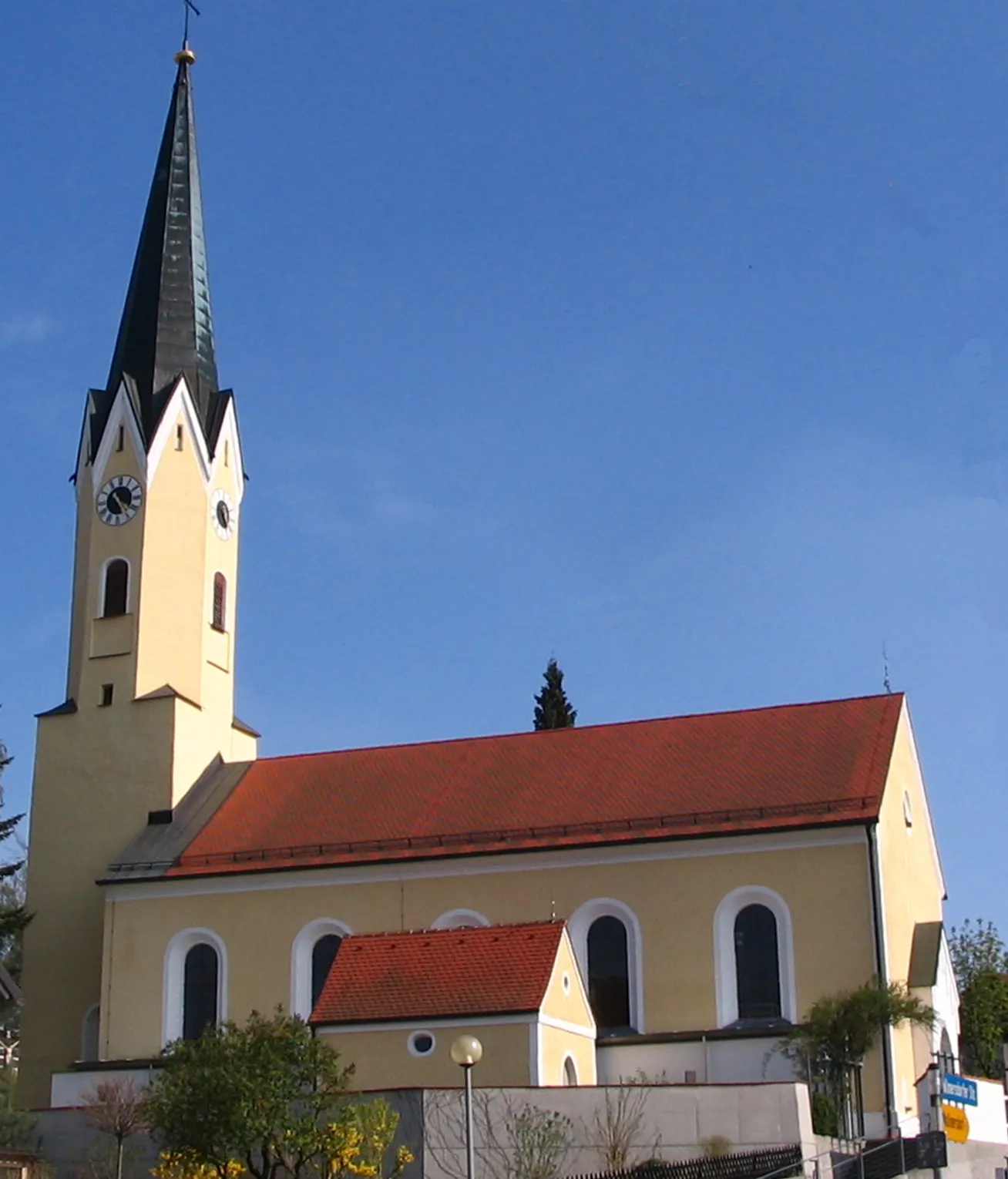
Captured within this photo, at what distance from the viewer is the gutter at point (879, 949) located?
109 feet

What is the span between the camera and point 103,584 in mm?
44500

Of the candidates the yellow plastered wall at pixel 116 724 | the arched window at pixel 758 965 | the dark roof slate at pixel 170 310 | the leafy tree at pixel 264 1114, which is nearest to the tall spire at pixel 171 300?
the dark roof slate at pixel 170 310

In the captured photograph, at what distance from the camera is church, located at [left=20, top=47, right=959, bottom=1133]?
34.1 m

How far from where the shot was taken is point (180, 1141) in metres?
26.9

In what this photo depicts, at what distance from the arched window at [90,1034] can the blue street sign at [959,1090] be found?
19805 mm

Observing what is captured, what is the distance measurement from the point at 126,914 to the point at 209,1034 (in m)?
12.9

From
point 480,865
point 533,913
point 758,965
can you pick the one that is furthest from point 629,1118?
point 480,865

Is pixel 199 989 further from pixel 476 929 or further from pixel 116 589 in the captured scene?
pixel 116 589

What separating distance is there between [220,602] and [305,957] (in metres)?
11.0

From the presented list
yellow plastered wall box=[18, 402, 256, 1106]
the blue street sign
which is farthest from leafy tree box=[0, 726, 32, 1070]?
the blue street sign

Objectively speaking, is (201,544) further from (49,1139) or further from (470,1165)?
(470,1165)

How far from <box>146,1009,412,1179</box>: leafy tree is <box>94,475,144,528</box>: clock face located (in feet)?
65.7

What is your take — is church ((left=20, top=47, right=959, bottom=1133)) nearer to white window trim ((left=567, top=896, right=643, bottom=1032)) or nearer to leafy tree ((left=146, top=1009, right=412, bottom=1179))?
white window trim ((left=567, top=896, right=643, bottom=1032))

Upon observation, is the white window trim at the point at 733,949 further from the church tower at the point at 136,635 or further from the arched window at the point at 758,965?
the church tower at the point at 136,635
